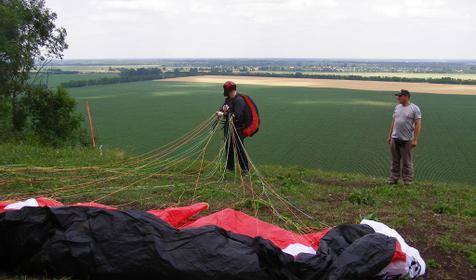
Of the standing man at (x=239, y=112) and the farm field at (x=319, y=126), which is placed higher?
the standing man at (x=239, y=112)

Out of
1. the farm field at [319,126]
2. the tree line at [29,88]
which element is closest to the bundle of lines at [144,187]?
the farm field at [319,126]

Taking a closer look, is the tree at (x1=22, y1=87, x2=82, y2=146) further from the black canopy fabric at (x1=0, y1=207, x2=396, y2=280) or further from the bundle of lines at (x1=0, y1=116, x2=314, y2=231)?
the black canopy fabric at (x1=0, y1=207, x2=396, y2=280)

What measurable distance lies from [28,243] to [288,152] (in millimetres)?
19292

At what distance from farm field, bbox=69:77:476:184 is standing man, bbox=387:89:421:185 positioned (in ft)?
26.7

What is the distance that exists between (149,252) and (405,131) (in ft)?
19.7

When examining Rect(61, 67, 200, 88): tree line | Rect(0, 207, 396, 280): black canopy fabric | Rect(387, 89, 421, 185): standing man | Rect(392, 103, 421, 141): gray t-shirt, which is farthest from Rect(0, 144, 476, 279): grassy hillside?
Rect(61, 67, 200, 88): tree line

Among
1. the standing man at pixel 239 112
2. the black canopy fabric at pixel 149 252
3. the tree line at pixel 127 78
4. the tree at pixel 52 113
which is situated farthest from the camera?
the tree line at pixel 127 78

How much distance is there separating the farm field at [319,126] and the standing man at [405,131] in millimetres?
8153

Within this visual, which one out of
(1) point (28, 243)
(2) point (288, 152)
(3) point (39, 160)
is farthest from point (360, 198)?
(2) point (288, 152)

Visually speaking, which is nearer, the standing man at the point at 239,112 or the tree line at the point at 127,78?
the standing man at the point at 239,112

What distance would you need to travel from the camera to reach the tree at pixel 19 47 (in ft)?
70.9

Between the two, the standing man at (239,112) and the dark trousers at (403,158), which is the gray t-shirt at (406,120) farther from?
the standing man at (239,112)

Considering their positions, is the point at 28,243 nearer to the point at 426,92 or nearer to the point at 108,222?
the point at 108,222

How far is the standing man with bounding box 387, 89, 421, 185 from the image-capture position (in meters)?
8.46
